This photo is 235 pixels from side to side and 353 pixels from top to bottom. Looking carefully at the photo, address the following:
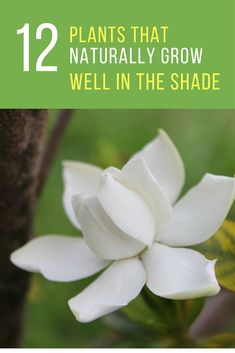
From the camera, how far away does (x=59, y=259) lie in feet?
2.22

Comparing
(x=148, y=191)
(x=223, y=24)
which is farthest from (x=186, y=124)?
(x=148, y=191)

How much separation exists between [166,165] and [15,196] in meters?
0.16

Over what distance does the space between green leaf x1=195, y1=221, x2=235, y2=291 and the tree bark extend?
187mm

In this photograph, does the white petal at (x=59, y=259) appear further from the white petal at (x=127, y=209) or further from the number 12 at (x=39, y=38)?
the number 12 at (x=39, y=38)

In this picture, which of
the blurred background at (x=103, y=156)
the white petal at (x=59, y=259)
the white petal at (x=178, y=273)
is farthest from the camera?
the blurred background at (x=103, y=156)

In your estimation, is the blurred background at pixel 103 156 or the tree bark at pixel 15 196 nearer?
the tree bark at pixel 15 196

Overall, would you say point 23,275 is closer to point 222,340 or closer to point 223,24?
point 222,340

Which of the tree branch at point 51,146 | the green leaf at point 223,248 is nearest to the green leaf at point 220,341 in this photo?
the green leaf at point 223,248

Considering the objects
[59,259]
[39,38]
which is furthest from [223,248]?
[39,38]

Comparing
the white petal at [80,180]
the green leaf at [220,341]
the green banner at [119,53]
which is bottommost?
the green leaf at [220,341]

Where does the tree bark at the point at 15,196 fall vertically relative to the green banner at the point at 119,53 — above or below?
below

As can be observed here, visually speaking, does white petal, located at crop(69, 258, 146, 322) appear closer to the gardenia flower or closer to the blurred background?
the gardenia flower

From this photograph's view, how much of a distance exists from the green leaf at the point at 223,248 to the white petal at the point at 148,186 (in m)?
0.06

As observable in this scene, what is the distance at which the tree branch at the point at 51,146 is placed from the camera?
29.7 inches
